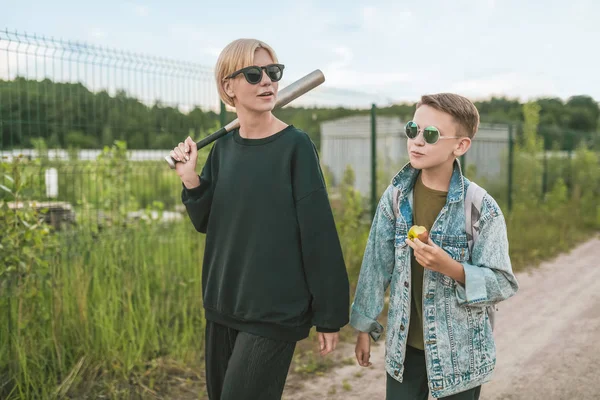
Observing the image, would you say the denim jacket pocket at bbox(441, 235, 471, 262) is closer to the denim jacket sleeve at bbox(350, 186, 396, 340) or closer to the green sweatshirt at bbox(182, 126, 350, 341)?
the denim jacket sleeve at bbox(350, 186, 396, 340)

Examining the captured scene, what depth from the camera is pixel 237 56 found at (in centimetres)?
222

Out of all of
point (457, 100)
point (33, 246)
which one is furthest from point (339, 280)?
point (33, 246)

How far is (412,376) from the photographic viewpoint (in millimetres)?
2299

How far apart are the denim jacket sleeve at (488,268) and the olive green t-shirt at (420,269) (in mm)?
177

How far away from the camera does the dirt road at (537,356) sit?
416 centimetres

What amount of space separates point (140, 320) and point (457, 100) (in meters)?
3.09

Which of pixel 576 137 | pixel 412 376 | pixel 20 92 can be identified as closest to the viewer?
pixel 412 376

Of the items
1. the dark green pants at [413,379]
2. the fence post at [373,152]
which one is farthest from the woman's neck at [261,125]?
the fence post at [373,152]

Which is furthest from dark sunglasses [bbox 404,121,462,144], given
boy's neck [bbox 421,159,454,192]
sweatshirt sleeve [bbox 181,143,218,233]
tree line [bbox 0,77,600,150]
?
tree line [bbox 0,77,600,150]

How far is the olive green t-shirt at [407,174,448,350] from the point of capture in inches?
89.4

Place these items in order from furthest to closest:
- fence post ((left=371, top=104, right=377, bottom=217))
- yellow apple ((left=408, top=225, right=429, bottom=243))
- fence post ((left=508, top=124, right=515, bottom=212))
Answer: fence post ((left=508, top=124, right=515, bottom=212)) < fence post ((left=371, top=104, right=377, bottom=217)) < yellow apple ((left=408, top=225, right=429, bottom=243))

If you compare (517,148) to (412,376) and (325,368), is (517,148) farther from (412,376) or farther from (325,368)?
(412,376)

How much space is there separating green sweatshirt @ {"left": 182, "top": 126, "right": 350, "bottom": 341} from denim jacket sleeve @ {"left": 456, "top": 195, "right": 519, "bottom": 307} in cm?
45

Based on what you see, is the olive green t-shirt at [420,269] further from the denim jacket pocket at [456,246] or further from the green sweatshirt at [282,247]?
the green sweatshirt at [282,247]
